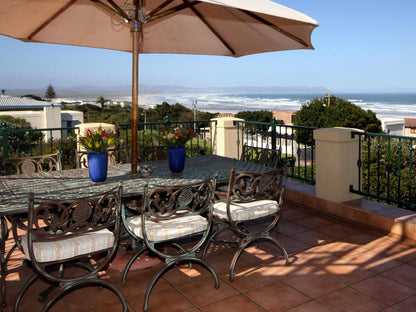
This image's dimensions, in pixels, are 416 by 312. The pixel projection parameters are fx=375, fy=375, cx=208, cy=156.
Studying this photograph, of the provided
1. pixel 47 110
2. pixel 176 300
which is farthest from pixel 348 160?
pixel 47 110

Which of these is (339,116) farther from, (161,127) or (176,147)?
(176,147)

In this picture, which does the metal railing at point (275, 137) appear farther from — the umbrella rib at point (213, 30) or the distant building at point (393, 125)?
the distant building at point (393, 125)

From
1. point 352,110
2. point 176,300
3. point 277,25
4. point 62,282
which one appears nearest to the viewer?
point 62,282

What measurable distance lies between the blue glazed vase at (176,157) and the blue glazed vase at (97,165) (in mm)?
579

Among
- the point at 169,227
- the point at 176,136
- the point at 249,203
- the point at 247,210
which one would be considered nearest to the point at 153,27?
the point at 176,136

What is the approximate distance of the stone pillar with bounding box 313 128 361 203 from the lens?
422cm

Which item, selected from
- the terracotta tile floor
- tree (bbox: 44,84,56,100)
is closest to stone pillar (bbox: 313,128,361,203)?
the terracotta tile floor

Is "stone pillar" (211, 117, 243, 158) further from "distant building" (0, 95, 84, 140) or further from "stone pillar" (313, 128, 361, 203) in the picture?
"distant building" (0, 95, 84, 140)

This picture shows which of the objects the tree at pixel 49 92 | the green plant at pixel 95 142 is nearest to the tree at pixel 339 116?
the green plant at pixel 95 142

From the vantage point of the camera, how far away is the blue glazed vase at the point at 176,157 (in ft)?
10.6

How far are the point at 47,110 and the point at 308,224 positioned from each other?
4310 centimetres

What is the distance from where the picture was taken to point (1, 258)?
8.07 ft

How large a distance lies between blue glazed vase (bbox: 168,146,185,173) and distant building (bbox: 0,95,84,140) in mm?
34503

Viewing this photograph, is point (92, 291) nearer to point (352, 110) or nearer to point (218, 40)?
point (218, 40)
